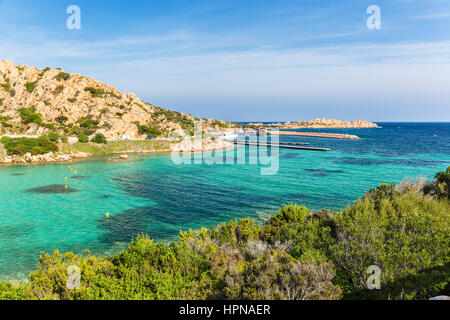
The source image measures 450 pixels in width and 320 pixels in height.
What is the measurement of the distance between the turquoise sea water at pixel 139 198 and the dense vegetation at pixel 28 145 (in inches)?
299

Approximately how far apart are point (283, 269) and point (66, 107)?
280ft

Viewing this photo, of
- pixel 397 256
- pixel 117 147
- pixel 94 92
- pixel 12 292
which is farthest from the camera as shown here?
pixel 94 92

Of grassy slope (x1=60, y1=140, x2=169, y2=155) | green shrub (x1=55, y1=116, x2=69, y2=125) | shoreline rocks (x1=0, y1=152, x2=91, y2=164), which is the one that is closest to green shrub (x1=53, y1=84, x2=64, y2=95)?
green shrub (x1=55, y1=116, x2=69, y2=125)

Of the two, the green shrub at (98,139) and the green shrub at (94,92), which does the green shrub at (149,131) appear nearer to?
the green shrub at (98,139)

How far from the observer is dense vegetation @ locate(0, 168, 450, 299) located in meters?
6.53

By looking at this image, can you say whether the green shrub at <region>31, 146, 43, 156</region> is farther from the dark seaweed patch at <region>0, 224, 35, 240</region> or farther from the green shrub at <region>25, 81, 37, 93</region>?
the green shrub at <region>25, 81, 37, 93</region>

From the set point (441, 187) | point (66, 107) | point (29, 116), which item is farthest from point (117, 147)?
point (441, 187)

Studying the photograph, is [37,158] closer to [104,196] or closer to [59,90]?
[104,196]

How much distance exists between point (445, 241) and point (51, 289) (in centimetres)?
1154

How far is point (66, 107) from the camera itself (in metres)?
75.9

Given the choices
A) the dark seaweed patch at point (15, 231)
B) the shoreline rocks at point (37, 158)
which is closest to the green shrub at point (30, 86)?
the shoreline rocks at point (37, 158)

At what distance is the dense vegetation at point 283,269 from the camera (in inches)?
257
